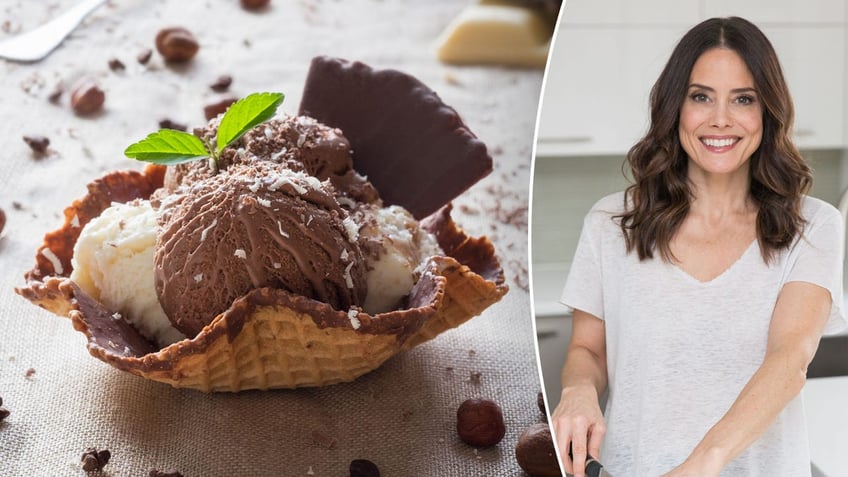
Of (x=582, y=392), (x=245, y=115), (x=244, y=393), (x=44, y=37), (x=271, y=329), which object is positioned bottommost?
(x=44, y=37)

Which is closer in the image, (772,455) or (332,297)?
(772,455)

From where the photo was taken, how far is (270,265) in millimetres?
899

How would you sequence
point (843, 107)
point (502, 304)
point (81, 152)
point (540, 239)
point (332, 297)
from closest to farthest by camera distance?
point (843, 107) → point (540, 239) → point (332, 297) → point (502, 304) → point (81, 152)

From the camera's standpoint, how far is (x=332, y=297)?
0.93 m

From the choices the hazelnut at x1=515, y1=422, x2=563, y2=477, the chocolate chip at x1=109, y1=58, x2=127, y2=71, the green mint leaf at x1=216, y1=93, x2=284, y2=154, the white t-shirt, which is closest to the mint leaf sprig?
the green mint leaf at x1=216, y1=93, x2=284, y2=154

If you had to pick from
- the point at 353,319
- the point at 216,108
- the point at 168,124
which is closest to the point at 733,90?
the point at 353,319

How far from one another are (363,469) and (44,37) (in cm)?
113

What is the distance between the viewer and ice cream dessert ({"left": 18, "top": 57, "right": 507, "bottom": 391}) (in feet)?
2.93

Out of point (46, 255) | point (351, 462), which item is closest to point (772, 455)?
point (351, 462)

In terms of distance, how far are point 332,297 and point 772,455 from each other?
0.48 metres

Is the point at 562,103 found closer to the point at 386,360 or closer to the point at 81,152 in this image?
the point at 386,360

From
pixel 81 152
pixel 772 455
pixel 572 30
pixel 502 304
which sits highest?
pixel 572 30

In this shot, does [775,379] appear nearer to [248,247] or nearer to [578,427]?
[578,427]

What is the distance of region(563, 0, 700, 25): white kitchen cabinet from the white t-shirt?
10cm
